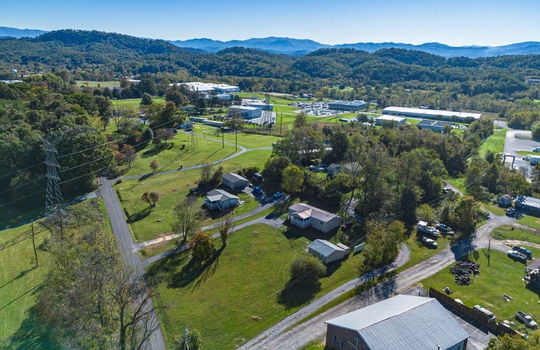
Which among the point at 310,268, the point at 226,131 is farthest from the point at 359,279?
the point at 226,131

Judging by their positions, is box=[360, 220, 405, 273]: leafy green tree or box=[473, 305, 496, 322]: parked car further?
box=[360, 220, 405, 273]: leafy green tree

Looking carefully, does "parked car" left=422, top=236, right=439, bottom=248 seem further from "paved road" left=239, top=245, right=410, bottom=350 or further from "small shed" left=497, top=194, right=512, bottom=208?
"small shed" left=497, top=194, right=512, bottom=208

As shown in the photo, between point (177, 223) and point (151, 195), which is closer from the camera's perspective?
point (177, 223)

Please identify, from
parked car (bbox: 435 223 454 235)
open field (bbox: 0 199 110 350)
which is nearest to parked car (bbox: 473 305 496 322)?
parked car (bbox: 435 223 454 235)

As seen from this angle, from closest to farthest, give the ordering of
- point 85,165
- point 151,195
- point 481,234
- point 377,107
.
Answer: point 481,234 < point 151,195 < point 85,165 < point 377,107

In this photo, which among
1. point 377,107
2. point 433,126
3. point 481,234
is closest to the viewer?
point 481,234

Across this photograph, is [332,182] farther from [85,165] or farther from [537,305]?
[85,165]

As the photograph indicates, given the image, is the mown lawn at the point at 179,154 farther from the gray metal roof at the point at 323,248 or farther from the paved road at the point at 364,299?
the paved road at the point at 364,299
